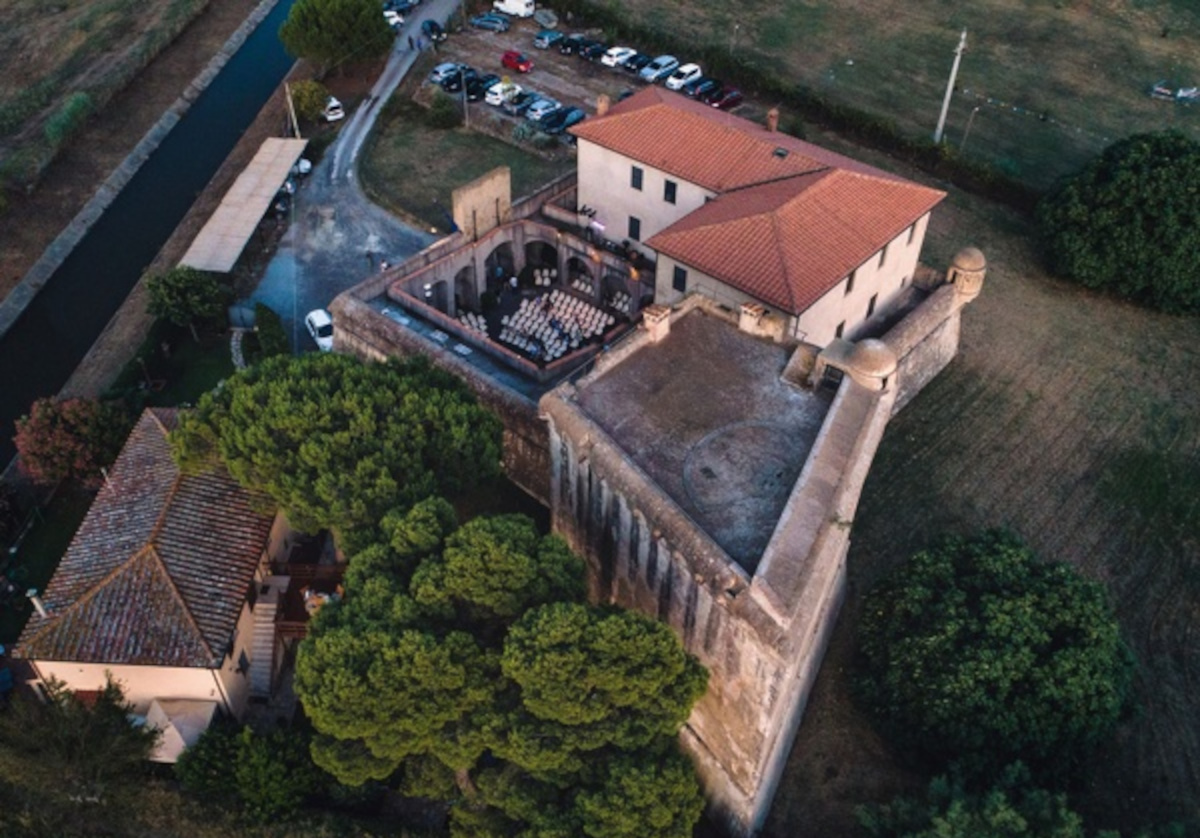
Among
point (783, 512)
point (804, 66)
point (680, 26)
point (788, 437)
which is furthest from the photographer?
point (680, 26)

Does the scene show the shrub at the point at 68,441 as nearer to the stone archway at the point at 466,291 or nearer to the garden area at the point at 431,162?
the stone archway at the point at 466,291

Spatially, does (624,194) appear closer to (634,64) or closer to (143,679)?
(634,64)

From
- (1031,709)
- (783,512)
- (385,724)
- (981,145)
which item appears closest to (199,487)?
(385,724)

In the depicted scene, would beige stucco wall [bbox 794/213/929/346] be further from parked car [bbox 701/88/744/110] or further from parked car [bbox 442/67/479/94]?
parked car [bbox 442/67/479/94]

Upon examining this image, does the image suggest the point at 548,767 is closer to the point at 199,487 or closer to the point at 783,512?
the point at 783,512

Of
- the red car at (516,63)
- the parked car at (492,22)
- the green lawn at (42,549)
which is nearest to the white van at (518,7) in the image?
the parked car at (492,22)

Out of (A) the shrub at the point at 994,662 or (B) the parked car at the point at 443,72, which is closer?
(A) the shrub at the point at 994,662

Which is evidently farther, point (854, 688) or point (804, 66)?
point (804, 66)
